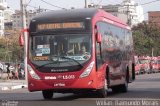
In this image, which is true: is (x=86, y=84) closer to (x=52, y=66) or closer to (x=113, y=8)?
(x=52, y=66)

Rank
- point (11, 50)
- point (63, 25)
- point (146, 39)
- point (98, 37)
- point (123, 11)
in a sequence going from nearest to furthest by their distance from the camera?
point (98, 37) < point (63, 25) < point (146, 39) < point (11, 50) < point (123, 11)

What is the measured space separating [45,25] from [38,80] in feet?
6.59

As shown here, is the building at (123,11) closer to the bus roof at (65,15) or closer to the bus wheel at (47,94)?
A: the bus wheel at (47,94)

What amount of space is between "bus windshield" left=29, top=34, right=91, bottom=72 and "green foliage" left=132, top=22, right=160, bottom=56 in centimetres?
7996

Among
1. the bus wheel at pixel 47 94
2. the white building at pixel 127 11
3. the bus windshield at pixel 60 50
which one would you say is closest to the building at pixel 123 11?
the white building at pixel 127 11

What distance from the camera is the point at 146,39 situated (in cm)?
10175

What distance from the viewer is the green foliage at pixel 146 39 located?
3962 inches

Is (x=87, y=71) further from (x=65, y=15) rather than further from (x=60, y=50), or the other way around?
(x=65, y=15)

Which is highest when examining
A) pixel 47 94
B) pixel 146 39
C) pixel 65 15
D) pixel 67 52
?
pixel 146 39

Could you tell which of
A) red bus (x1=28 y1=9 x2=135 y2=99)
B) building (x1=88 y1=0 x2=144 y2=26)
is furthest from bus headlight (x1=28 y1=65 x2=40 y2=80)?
building (x1=88 y1=0 x2=144 y2=26)

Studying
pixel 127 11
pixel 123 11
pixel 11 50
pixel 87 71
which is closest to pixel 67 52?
pixel 87 71

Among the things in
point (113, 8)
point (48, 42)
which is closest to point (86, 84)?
point (48, 42)

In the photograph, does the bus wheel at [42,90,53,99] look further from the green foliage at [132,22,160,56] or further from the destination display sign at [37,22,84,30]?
the green foliage at [132,22,160,56]

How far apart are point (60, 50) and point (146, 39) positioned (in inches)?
3292
